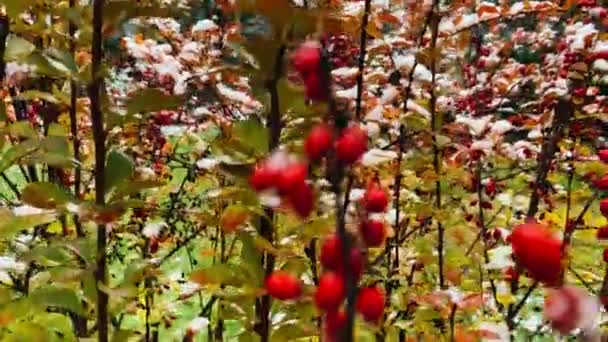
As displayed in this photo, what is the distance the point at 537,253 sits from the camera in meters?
0.54

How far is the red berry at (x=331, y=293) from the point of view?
0.57 metres

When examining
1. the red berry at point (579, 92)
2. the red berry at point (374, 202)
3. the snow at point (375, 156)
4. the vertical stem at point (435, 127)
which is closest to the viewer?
the red berry at point (374, 202)

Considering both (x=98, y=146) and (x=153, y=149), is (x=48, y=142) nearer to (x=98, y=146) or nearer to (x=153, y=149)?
(x=98, y=146)

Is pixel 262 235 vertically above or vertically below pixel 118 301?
above

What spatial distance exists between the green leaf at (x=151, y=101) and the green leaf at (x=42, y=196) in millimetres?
191

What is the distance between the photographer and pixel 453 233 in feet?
8.51

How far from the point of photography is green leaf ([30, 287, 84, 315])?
1491 millimetres

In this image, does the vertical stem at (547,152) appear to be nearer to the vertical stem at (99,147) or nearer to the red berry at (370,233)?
the vertical stem at (99,147)

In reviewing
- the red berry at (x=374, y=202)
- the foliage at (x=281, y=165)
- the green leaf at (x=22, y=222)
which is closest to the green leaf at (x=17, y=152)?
the foliage at (x=281, y=165)

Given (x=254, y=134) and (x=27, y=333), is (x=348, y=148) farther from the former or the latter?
(x=27, y=333)

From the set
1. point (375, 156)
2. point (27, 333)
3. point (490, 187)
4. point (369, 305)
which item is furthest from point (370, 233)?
point (490, 187)

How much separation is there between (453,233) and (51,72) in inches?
61.0

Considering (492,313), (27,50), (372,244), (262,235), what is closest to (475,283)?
(492,313)

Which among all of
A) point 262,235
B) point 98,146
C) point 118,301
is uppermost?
point 98,146
